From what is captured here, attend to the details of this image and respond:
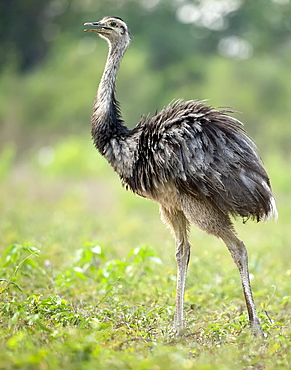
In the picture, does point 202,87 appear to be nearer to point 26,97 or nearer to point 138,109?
point 138,109

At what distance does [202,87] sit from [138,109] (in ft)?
6.57

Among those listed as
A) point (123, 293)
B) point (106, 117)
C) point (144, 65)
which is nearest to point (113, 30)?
point (106, 117)

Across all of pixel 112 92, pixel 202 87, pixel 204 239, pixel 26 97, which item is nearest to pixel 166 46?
pixel 202 87

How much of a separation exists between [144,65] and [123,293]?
15.8m

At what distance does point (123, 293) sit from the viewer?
4.95m

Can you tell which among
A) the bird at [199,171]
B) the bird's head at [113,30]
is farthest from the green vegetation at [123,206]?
the bird's head at [113,30]

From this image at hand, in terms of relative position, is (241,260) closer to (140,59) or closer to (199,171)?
(199,171)

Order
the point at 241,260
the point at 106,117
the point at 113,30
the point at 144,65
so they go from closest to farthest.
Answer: the point at 241,260
the point at 106,117
the point at 113,30
the point at 144,65

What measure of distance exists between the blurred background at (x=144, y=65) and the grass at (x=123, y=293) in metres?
6.68

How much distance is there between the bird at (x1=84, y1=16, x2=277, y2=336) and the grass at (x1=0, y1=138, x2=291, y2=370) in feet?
1.15

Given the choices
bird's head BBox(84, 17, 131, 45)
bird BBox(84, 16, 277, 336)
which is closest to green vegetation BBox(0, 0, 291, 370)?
bird BBox(84, 16, 277, 336)

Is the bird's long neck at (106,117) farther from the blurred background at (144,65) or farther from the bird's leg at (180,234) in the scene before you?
the blurred background at (144,65)

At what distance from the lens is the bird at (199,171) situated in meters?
4.18

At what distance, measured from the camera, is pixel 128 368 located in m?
2.93
